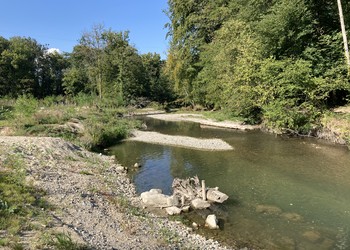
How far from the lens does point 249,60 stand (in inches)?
1129

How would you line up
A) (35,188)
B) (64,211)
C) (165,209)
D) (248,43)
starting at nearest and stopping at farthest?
(64,211), (35,188), (165,209), (248,43)

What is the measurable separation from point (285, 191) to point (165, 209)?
5413mm

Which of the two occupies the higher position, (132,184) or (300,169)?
(132,184)

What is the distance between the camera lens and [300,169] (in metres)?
15.2

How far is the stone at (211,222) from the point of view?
9.27 meters

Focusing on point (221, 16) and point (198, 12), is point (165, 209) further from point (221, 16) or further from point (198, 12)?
point (198, 12)

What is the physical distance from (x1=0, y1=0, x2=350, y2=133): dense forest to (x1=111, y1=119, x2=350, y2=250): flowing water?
4.55 metres

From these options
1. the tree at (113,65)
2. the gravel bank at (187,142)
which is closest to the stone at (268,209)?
the gravel bank at (187,142)

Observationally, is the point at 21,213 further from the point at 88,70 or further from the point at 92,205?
the point at 88,70

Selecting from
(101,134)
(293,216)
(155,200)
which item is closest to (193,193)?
(155,200)

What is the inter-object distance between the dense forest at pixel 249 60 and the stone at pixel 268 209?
553 inches

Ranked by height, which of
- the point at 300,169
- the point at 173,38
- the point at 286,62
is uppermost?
the point at 173,38

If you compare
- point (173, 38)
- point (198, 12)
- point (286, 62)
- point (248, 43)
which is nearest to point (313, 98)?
point (286, 62)

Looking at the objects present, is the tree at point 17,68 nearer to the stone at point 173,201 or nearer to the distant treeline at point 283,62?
the distant treeline at point 283,62
